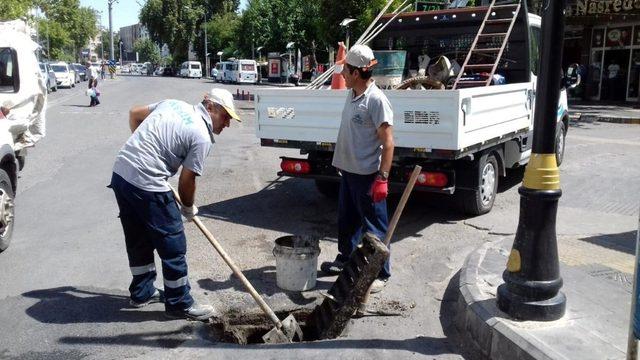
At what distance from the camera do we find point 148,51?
406ft

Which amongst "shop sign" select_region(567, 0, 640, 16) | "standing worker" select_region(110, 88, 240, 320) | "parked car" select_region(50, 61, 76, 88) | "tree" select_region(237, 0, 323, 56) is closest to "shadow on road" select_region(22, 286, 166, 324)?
"standing worker" select_region(110, 88, 240, 320)

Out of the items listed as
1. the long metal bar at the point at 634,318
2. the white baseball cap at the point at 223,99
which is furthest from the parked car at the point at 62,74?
the long metal bar at the point at 634,318

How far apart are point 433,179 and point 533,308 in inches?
99.4

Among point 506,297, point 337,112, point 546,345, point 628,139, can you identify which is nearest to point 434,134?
point 337,112

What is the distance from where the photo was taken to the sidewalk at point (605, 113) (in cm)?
1797

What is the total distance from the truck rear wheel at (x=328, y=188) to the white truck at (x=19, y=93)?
359cm

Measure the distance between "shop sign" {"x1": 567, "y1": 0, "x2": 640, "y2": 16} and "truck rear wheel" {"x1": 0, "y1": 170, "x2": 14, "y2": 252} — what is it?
22.0 metres

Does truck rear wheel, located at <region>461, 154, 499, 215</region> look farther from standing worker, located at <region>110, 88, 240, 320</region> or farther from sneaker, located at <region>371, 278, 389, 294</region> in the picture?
standing worker, located at <region>110, 88, 240, 320</region>

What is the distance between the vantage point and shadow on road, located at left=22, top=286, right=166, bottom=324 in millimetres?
4172

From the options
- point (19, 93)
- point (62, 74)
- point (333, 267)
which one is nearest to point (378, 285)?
point (333, 267)

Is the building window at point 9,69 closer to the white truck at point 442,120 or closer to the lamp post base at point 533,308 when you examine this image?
the white truck at point 442,120

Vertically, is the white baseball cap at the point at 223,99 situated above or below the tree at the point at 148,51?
below

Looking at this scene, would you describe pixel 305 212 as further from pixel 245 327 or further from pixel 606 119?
pixel 606 119

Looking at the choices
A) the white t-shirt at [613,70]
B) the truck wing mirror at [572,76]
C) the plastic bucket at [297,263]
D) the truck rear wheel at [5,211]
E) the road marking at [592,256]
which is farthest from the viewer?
the white t-shirt at [613,70]
